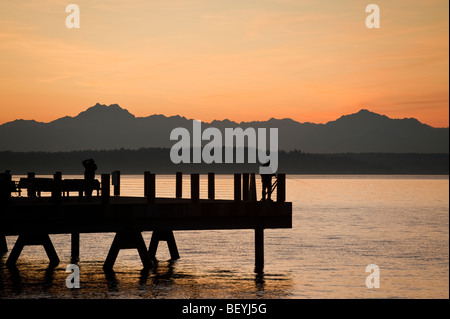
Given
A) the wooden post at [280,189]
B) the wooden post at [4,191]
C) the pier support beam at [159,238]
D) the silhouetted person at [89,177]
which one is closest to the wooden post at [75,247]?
the pier support beam at [159,238]

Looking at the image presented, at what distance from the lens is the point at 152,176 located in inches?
1035

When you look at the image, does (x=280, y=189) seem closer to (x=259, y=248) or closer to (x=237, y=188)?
(x=237, y=188)

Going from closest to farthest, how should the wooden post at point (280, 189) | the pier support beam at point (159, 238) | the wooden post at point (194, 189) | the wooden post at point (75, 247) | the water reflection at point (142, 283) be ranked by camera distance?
the water reflection at point (142, 283) < the wooden post at point (194, 189) < the wooden post at point (280, 189) < the pier support beam at point (159, 238) < the wooden post at point (75, 247)

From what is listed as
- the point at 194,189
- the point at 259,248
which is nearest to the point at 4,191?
the point at 194,189

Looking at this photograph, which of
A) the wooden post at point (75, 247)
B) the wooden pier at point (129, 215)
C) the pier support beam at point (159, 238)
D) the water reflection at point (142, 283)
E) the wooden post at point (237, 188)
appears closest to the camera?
the wooden pier at point (129, 215)

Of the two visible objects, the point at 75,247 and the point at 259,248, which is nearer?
the point at 259,248

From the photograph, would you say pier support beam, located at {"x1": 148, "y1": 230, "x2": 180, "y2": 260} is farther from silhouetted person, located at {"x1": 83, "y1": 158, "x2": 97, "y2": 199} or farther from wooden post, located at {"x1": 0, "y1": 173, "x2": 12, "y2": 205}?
wooden post, located at {"x1": 0, "y1": 173, "x2": 12, "y2": 205}

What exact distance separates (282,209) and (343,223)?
6345 centimetres

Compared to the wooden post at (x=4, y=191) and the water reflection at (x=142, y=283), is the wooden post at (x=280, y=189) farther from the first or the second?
the wooden post at (x=4, y=191)

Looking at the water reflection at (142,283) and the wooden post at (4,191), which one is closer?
the wooden post at (4,191)

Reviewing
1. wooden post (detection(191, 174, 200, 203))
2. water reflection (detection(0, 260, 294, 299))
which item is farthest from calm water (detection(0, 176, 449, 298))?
wooden post (detection(191, 174, 200, 203))

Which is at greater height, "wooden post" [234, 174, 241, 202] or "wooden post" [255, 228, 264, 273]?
"wooden post" [234, 174, 241, 202]

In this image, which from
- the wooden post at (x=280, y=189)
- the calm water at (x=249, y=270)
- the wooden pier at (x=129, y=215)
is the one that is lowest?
the calm water at (x=249, y=270)
